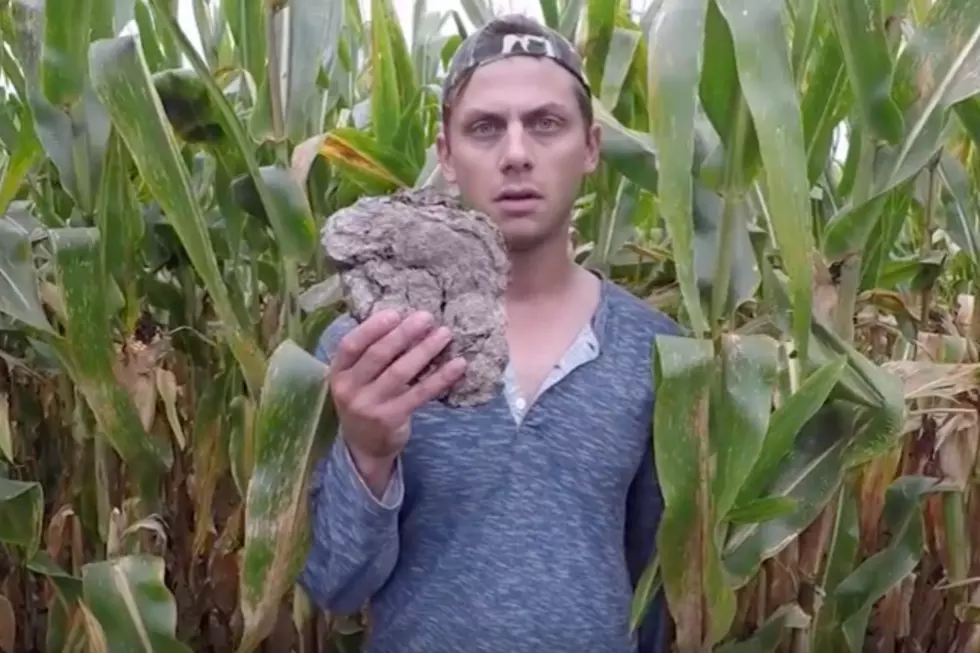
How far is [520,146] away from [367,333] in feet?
0.59

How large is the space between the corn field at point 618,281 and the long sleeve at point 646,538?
0.09 feet

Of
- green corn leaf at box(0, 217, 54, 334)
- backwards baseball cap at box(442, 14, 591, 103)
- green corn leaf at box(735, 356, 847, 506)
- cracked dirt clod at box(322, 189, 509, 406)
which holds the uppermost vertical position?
backwards baseball cap at box(442, 14, 591, 103)

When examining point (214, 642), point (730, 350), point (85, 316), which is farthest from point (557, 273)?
point (214, 642)

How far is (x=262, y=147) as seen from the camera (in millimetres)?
766

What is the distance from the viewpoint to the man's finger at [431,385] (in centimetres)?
54

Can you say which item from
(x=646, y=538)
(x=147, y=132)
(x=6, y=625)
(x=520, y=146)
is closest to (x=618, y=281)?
(x=646, y=538)

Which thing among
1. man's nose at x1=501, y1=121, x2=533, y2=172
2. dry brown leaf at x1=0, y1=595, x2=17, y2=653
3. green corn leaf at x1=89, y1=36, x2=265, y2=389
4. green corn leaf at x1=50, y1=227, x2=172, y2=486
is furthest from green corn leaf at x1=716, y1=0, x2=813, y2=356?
dry brown leaf at x1=0, y1=595, x2=17, y2=653

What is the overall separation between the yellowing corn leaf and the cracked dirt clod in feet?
0.26

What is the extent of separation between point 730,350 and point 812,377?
0.05m

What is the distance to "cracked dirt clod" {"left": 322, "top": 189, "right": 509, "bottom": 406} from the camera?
549 mm

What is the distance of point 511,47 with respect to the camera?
665mm

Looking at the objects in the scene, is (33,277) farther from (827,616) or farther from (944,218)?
(944,218)

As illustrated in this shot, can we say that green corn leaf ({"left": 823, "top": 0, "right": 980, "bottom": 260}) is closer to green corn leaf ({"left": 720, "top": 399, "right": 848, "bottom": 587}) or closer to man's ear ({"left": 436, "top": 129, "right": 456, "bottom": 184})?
green corn leaf ({"left": 720, "top": 399, "right": 848, "bottom": 587})

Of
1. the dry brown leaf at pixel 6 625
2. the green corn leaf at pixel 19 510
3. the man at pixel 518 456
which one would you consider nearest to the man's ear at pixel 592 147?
the man at pixel 518 456
